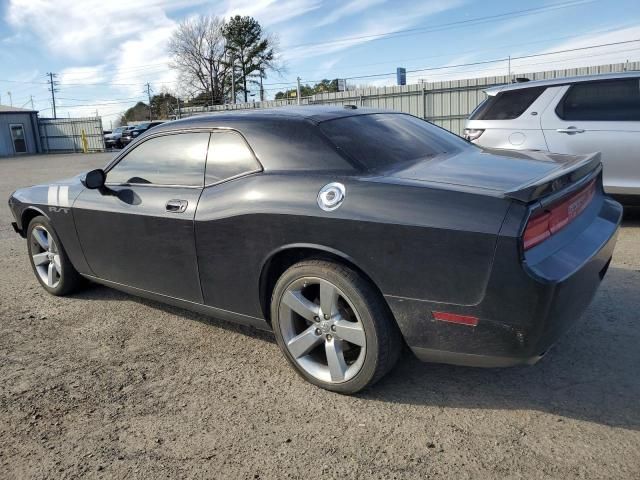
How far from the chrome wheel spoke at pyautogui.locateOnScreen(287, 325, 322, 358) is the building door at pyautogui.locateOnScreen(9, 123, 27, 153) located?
40787 millimetres

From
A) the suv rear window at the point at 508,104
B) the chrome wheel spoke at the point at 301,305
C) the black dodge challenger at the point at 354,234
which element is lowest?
the chrome wheel spoke at the point at 301,305

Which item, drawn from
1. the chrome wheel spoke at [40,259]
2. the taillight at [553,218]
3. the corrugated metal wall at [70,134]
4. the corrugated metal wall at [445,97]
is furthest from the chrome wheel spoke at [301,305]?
the corrugated metal wall at [70,134]

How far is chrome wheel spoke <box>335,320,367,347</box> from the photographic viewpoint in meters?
2.70

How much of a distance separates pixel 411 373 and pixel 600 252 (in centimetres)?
119

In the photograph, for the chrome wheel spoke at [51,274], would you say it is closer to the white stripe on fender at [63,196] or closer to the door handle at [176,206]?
the white stripe on fender at [63,196]

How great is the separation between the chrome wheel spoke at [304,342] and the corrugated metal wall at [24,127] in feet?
132

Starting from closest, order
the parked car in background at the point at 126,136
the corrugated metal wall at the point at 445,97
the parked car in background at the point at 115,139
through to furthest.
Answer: the corrugated metal wall at the point at 445,97 < the parked car in background at the point at 126,136 < the parked car in background at the point at 115,139

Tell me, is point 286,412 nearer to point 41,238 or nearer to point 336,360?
point 336,360

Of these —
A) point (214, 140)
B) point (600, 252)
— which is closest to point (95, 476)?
point (214, 140)

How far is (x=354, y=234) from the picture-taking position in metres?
2.62

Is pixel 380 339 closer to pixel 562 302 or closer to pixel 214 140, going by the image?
pixel 562 302

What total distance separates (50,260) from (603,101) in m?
6.00

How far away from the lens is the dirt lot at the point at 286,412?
7.67 ft

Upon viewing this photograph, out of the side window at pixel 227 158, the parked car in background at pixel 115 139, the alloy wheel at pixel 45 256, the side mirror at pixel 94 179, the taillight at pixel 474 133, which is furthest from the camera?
the parked car in background at pixel 115 139
